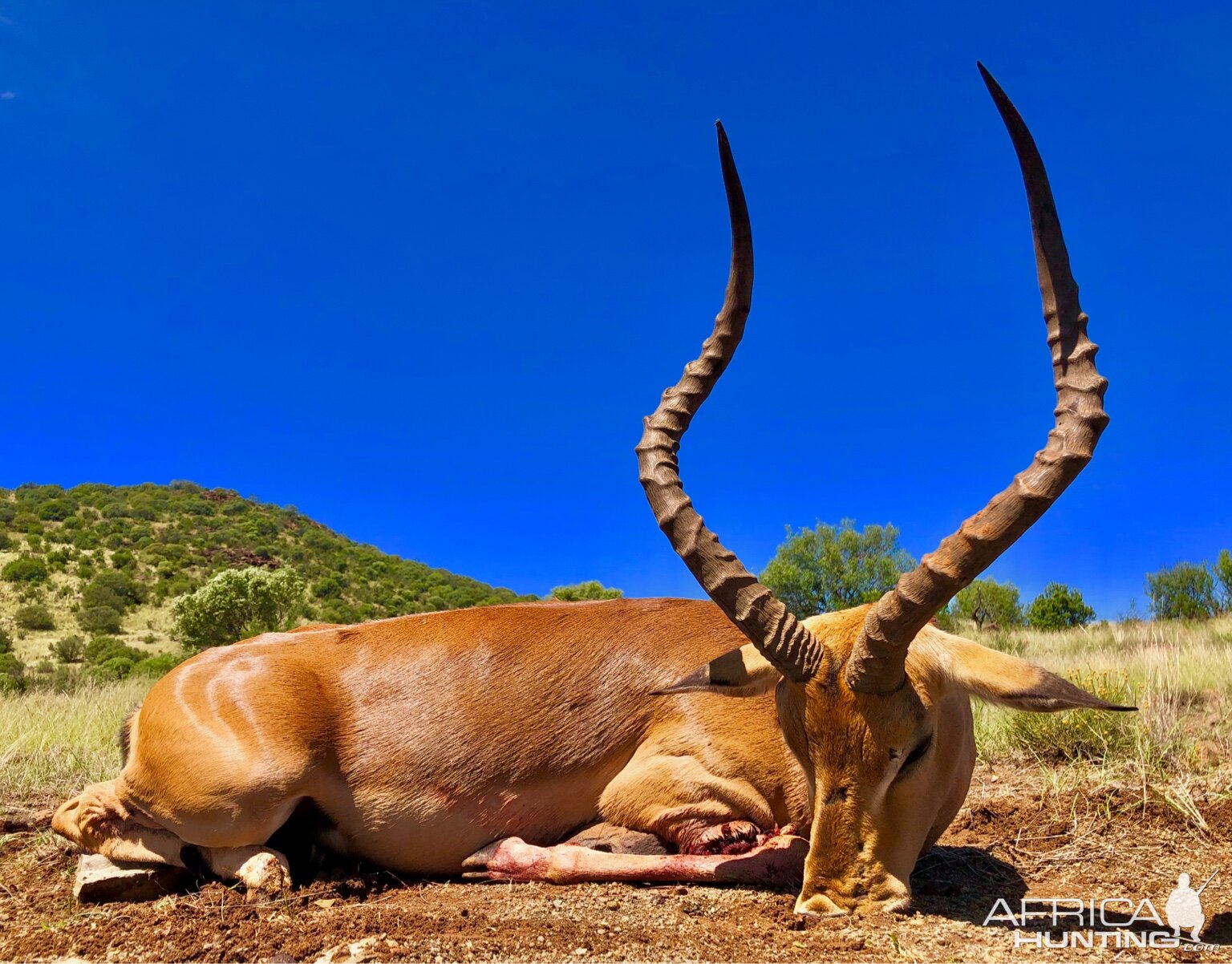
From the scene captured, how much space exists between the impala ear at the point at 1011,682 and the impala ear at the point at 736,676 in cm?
92

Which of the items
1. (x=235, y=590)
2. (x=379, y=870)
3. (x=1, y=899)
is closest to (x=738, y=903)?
(x=379, y=870)

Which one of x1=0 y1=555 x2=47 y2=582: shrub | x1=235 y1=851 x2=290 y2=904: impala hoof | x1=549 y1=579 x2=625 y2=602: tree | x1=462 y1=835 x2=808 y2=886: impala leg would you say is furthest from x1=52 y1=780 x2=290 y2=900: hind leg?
x1=0 y1=555 x2=47 y2=582: shrub

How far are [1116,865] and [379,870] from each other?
4.41 metres

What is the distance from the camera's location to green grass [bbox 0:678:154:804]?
856 cm

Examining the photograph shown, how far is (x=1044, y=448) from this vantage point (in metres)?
4.02

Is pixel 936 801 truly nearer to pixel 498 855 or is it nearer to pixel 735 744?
pixel 735 744

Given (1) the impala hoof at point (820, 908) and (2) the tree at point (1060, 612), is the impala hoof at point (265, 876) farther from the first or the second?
(2) the tree at point (1060, 612)

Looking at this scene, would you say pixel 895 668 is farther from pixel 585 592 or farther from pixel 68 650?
pixel 68 650

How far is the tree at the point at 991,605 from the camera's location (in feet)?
98.3

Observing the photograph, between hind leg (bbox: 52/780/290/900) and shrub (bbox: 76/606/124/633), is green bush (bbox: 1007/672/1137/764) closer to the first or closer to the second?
hind leg (bbox: 52/780/290/900)

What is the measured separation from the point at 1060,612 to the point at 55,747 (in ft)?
93.2

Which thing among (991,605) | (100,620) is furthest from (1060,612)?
(100,620)

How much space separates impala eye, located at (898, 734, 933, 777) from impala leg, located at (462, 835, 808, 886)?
98 centimetres

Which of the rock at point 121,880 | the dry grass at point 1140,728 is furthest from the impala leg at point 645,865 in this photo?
the dry grass at point 1140,728
